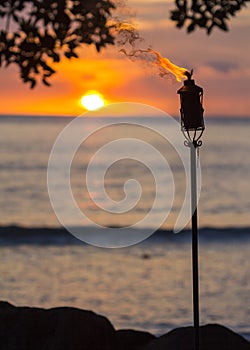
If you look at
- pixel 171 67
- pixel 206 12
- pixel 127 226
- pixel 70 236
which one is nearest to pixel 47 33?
pixel 206 12

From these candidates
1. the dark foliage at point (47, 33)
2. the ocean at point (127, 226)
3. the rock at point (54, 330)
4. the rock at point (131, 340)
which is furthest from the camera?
the ocean at point (127, 226)

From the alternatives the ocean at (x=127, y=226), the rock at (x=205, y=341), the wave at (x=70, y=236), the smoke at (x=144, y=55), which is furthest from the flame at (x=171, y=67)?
the wave at (x=70, y=236)

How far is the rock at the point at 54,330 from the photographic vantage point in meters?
8.20

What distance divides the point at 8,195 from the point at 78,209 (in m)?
5.55

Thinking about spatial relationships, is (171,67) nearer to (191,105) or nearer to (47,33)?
(191,105)

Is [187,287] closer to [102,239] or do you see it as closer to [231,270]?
[231,270]

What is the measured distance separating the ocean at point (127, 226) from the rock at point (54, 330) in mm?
5275

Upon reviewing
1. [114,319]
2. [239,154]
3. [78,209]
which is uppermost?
[239,154]

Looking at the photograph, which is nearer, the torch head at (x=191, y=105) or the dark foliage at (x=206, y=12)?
the dark foliage at (x=206, y=12)

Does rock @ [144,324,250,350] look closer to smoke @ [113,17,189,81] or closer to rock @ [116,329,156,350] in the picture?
rock @ [116,329,156,350]

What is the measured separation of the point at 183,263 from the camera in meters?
21.2

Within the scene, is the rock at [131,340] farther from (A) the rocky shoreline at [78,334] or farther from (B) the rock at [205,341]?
(B) the rock at [205,341]

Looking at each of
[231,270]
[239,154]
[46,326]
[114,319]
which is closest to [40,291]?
[114,319]

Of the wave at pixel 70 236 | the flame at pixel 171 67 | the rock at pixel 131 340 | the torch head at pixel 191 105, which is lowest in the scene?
the rock at pixel 131 340
